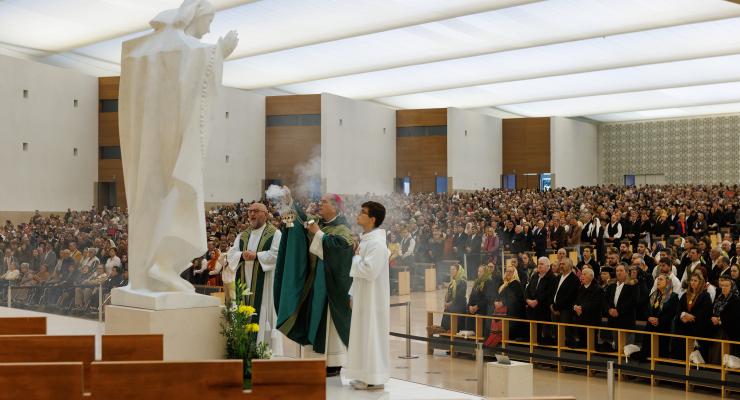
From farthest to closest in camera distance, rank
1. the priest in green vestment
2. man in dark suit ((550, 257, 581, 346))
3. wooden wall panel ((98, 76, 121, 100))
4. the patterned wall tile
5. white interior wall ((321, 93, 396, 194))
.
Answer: the patterned wall tile < white interior wall ((321, 93, 396, 194)) < wooden wall panel ((98, 76, 121, 100)) < man in dark suit ((550, 257, 581, 346)) < the priest in green vestment

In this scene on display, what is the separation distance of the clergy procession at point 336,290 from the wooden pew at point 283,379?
1.98m

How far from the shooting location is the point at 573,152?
43719 millimetres

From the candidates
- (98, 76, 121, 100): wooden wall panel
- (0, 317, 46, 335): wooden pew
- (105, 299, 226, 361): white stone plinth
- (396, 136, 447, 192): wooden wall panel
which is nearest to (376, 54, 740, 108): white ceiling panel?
(396, 136, 447, 192): wooden wall panel

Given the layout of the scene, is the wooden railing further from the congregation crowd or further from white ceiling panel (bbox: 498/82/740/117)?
white ceiling panel (bbox: 498/82/740/117)

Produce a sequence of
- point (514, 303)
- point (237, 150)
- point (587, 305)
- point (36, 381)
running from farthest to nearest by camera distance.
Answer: point (237, 150), point (514, 303), point (587, 305), point (36, 381)

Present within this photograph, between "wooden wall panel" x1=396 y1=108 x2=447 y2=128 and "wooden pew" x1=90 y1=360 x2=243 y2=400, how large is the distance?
1352 inches

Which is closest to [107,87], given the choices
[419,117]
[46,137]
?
[46,137]

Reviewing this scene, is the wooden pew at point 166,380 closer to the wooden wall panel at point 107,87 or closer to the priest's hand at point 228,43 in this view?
the priest's hand at point 228,43

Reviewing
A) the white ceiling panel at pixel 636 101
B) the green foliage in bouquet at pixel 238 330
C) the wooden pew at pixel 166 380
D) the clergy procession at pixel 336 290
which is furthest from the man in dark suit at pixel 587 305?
the white ceiling panel at pixel 636 101

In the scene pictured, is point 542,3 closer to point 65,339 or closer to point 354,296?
point 354,296

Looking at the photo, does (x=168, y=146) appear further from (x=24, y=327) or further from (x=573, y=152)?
(x=573, y=152)

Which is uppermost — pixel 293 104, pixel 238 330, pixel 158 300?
pixel 293 104

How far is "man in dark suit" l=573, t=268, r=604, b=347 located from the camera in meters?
10.0

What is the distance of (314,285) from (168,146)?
1.60 metres
